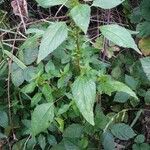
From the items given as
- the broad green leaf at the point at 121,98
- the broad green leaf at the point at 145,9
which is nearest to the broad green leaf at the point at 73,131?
the broad green leaf at the point at 121,98

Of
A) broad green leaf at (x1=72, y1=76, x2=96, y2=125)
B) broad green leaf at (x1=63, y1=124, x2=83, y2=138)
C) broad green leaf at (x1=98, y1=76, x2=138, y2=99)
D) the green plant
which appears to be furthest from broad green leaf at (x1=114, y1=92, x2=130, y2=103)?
broad green leaf at (x1=72, y1=76, x2=96, y2=125)

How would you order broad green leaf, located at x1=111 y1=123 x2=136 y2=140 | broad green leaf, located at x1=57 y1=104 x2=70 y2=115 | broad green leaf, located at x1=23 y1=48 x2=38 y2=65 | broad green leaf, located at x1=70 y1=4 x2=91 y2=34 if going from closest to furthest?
broad green leaf, located at x1=70 y1=4 x2=91 y2=34 < broad green leaf, located at x1=57 y1=104 x2=70 y2=115 < broad green leaf, located at x1=111 y1=123 x2=136 y2=140 < broad green leaf, located at x1=23 y1=48 x2=38 y2=65

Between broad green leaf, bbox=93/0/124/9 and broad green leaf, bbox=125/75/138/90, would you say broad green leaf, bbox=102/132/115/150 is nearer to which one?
broad green leaf, bbox=125/75/138/90

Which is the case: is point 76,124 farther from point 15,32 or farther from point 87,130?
point 15,32

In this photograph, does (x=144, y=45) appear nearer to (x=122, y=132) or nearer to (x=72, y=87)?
(x=122, y=132)

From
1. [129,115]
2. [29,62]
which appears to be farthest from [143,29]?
[29,62]

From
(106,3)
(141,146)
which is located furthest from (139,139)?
(106,3)
